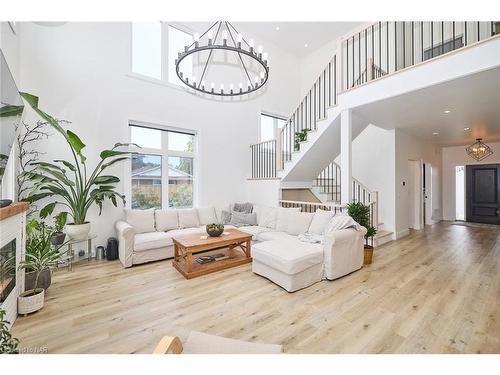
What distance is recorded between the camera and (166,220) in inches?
172

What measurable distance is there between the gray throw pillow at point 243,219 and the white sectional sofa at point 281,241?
146 millimetres

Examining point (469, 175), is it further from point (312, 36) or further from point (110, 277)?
point (110, 277)

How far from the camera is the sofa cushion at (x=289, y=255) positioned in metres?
2.73

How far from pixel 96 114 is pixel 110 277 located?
2883mm

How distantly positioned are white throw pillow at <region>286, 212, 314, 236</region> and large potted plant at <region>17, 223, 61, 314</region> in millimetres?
3346

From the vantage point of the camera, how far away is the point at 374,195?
4.82 meters

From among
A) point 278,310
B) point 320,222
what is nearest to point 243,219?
point 320,222

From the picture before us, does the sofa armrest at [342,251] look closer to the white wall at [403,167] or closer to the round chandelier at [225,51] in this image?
the round chandelier at [225,51]

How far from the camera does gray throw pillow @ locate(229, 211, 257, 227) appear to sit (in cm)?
486

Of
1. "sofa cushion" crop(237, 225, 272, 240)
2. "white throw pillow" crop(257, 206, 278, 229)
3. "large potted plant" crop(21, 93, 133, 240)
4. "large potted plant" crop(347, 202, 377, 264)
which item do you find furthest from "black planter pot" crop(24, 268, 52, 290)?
"large potted plant" crop(347, 202, 377, 264)

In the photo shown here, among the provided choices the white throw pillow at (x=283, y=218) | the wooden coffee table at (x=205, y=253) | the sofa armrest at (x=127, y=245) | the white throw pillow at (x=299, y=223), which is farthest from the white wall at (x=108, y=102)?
the white throw pillow at (x=299, y=223)

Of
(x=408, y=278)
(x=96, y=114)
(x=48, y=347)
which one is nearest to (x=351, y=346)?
(x=408, y=278)

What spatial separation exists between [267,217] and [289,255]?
1963mm

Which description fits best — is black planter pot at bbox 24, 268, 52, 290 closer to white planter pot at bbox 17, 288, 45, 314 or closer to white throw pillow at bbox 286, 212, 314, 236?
white planter pot at bbox 17, 288, 45, 314
